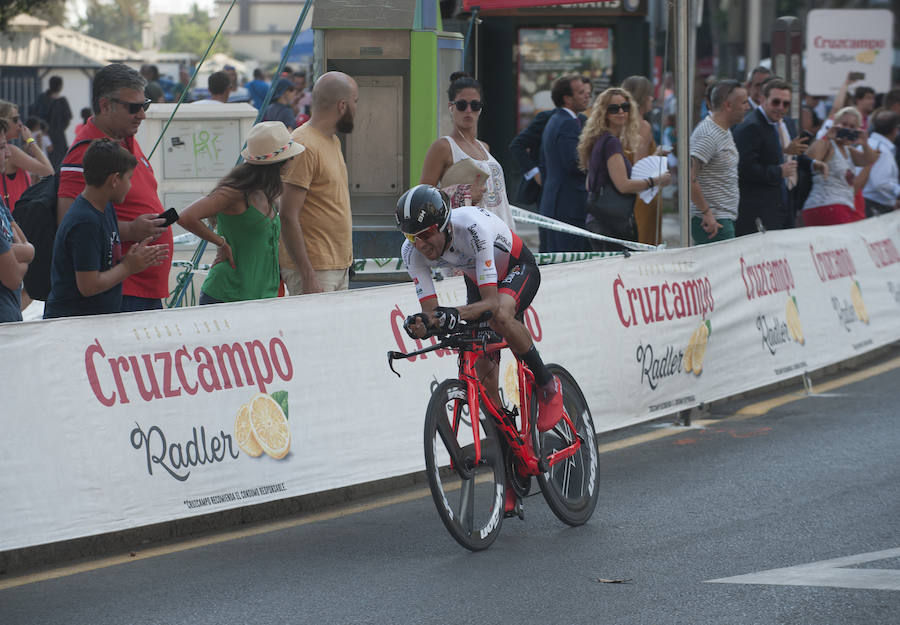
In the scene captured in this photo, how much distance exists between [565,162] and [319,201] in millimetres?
3658

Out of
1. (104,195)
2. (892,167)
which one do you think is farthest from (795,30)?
(104,195)

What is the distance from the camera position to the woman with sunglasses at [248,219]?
7.70 m

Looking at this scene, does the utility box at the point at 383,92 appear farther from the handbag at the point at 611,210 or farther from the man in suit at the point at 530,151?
the handbag at the point at 611,210

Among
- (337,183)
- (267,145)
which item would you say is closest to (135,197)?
(267,145)

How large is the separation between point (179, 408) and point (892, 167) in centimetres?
1075

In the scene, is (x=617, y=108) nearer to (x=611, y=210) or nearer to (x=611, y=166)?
(x=611, y=166)

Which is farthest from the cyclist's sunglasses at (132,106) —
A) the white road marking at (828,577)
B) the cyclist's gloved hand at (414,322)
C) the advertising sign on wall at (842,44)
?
the advertising sign on wall at (842,44)

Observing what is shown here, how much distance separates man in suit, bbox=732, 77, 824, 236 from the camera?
12266mm

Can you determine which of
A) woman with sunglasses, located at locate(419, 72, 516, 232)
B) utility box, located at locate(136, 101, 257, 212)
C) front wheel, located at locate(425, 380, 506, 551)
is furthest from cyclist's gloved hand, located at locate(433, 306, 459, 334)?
utility box, located at locate(136, 101, 257, 212)

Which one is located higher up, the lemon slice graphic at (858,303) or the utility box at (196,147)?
the utility box at (196,147)

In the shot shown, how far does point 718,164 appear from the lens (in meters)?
11.7

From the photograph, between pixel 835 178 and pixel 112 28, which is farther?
pixel 112 28

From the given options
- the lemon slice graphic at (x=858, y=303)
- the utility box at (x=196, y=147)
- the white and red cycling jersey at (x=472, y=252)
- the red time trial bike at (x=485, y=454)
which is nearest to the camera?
the red time trial bike at (x=485, y=454)

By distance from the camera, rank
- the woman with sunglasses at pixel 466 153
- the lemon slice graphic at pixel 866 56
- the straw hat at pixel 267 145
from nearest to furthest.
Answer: the straw hat at pixel 267 145 → the woman with sunglasses at pixel 466 153 → the lemon slice graphic at pixel 866 56
